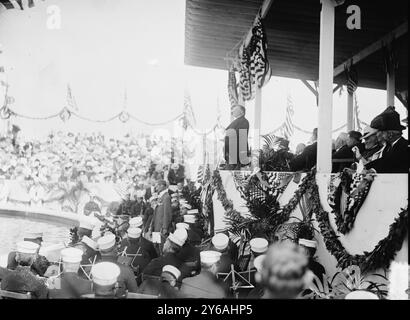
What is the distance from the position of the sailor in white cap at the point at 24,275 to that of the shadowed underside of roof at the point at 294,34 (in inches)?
55.9

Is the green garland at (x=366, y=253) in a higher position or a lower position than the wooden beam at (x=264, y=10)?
lower

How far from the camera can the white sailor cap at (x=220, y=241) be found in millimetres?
2119

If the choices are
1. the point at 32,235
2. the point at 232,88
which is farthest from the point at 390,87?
the point at 32,235

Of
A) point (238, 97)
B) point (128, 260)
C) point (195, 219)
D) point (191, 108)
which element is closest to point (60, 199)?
point (128, 260)

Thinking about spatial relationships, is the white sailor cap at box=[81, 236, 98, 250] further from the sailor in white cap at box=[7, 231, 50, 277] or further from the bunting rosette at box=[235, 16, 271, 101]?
the bunting rosette at box=[235, 16, 271, 101]

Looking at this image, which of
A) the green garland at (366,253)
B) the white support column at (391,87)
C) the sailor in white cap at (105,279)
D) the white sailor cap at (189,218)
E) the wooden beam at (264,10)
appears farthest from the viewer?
the wooden beam at (264,10)

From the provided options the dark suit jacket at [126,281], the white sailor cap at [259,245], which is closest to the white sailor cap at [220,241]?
the white sailor cap at [259,245]

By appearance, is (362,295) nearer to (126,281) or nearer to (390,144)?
(390,144)

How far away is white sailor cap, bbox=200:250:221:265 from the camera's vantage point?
2094 mm

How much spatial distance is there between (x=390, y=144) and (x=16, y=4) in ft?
7.35

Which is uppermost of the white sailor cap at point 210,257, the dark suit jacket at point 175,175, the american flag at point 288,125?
the american flag at point 288,125

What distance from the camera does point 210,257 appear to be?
2.10 m

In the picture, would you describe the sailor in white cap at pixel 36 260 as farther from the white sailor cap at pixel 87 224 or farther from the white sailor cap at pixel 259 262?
the white sailor cap at pixel 259 262

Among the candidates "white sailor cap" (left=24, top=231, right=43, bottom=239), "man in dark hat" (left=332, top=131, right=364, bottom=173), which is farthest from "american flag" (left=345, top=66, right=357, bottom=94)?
"white sailor cap" (left=24, top=231, right=43, bottom=239)
